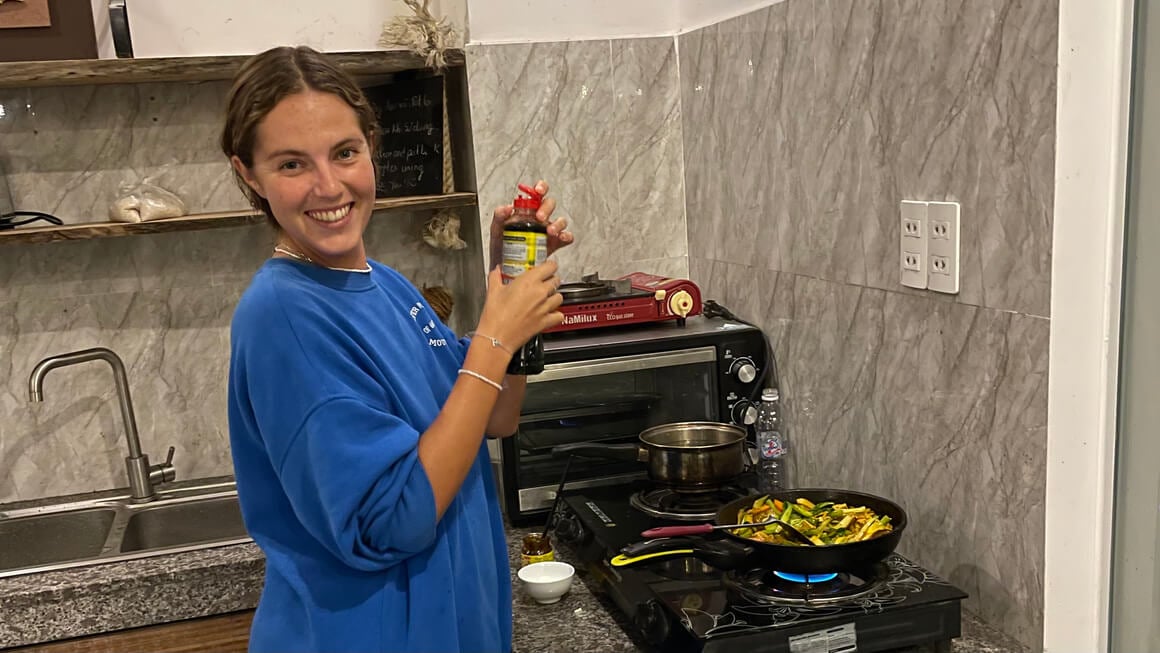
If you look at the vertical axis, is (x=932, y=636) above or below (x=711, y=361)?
below

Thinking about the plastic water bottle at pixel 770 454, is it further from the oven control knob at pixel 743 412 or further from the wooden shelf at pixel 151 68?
the wooden shelf at pixel 151 68

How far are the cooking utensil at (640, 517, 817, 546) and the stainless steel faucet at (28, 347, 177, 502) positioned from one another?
133cm

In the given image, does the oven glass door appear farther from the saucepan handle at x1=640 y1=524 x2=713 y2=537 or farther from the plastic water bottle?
the saucepan handle at x1=640 y1=524 x2=713 y2=537

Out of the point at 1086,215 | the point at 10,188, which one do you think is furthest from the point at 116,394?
the point at 1086,215

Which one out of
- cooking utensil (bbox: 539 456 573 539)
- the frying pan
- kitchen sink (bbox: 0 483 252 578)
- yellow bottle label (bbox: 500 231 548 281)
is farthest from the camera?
kitchen sink (bbox: 0 483 252 578)

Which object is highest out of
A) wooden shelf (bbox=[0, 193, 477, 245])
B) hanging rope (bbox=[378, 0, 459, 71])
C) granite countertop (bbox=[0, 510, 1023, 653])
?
hanging rope (bbox=[378, 0, 459, 71])

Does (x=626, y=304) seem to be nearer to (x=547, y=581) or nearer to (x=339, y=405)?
(x=547, y=581)

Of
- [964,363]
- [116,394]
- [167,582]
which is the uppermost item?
[964,363]

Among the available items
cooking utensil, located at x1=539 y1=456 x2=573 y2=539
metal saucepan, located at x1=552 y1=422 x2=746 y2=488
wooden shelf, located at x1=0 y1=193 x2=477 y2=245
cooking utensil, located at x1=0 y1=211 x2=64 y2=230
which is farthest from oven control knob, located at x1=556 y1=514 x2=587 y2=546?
cooking utensil, located at x1=0 y1=211 x2=64 y2=230

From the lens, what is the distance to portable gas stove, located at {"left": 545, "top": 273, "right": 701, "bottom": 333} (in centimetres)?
219

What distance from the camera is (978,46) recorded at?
1.39 metres

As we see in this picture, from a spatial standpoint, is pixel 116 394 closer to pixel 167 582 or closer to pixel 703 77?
pixel 167 582

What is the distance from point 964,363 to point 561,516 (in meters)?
0.80

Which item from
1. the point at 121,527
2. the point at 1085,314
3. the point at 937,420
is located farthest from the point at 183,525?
the point at 1085,314
